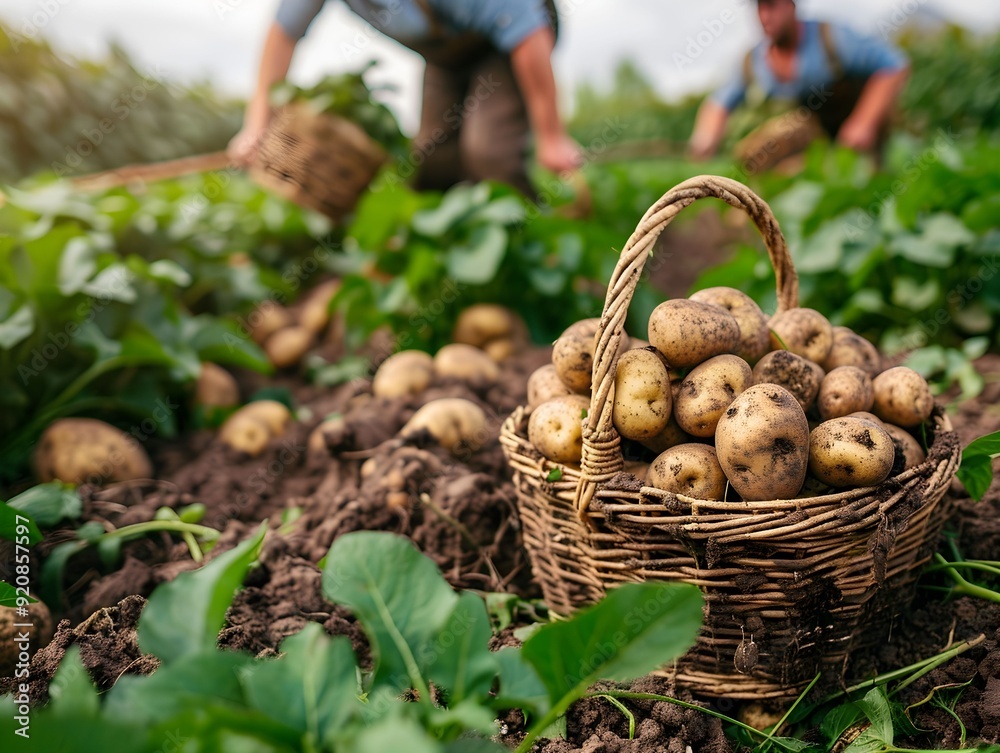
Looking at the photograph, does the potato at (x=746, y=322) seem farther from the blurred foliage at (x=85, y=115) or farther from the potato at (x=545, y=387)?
the blurred foliage at (x=85, y=115)

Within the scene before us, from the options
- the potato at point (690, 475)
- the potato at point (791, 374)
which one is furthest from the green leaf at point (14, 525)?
the potato at point (791, 374)

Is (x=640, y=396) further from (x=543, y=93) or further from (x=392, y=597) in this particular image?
(x=543, y=93)

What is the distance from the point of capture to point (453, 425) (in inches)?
92.7

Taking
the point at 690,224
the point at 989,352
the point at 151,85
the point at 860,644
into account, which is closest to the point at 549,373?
the point at 860,644

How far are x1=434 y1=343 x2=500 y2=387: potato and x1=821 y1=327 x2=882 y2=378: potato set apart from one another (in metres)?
1.29

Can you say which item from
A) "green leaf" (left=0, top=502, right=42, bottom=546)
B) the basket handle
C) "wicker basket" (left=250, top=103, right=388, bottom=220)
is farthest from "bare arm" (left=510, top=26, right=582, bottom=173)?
"green leaf" (left=0, top=502, right=42, bottom=546)

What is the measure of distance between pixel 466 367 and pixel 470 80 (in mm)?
2157

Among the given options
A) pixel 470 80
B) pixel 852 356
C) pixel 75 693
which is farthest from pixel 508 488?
pixel 470 80

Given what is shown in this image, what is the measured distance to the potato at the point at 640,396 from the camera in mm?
1513

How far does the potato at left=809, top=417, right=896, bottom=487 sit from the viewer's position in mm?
1399

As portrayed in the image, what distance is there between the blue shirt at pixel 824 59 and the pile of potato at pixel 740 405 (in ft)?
13.8

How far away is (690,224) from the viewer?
29.0 feet

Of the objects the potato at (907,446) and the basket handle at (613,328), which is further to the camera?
the potato at (907,446)

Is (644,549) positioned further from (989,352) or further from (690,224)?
(690,224)
